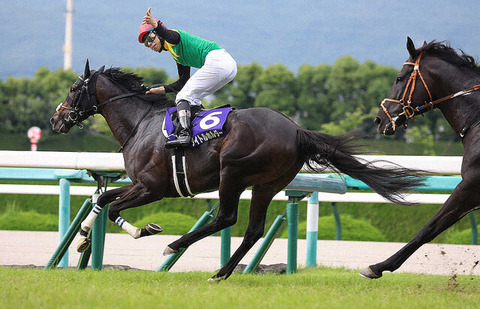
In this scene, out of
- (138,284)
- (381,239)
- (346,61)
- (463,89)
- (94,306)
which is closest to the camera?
(94,306)

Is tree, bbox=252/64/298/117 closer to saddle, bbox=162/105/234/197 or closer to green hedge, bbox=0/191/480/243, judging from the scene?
green hedge, bbox=0/191/480/243

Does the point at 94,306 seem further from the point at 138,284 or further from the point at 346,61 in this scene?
the point at 346,61

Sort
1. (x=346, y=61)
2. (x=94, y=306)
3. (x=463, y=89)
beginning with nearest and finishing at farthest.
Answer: (x=94, y=306)
(x=463, y=89)
(x=346, y=61)

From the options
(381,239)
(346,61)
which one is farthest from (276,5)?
(381,239)

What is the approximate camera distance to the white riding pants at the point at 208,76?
5.08 m

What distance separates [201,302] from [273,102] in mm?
32254

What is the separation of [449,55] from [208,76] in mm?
1781

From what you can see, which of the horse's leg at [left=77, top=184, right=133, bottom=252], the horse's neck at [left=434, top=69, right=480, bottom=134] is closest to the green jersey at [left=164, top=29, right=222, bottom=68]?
the horse's leg at [left=77, top=184, right=133, bottom=252]

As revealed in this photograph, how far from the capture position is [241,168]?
4707 millimetres

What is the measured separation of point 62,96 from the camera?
35531 mm

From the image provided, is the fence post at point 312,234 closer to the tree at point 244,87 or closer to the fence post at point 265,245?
the fence post at point 265,245

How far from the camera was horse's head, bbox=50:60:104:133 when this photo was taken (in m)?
5.57

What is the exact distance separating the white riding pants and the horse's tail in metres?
0.81

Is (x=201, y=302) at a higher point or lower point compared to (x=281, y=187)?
lower
